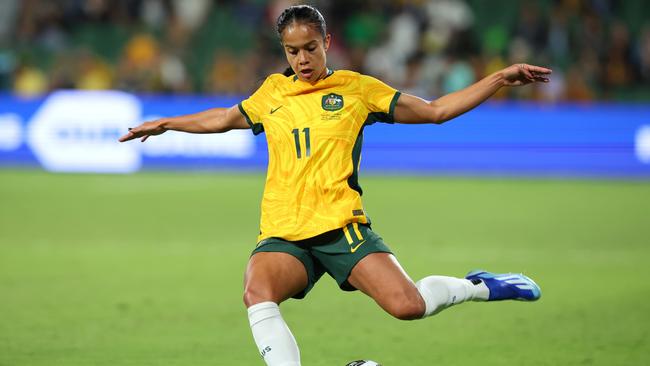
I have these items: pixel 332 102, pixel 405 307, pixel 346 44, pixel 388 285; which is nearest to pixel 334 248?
pixel 388 285

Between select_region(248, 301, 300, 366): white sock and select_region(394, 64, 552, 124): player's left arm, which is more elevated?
select_region(394, 64, 552, 124): player's left arm

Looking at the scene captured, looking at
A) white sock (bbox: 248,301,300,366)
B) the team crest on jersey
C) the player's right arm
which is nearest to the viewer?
white sock (bbox: 248,301,300,366)

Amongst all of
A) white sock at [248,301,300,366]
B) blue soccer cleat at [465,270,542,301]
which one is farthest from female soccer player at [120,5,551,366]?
blue soccer cleat at [465,270,542,301]

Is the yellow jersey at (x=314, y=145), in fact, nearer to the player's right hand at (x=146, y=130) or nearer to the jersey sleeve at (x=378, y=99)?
the jersey sleeve at (x=378, y=99)

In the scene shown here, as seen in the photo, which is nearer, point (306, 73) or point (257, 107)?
point (306, 73)

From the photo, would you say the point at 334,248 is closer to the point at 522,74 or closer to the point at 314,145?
the point at 314,145

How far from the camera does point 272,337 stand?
4.80 meters

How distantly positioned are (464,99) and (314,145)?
30.3 inches

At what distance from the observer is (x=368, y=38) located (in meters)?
20.0

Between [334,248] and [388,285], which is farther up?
[334,248]

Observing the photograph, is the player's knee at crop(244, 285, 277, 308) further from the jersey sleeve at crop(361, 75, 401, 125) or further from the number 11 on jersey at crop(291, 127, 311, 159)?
the jersey sleeve at crop(361, 75, 401, 125)

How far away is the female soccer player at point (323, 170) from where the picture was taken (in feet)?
16.8

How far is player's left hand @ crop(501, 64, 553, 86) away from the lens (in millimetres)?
5137

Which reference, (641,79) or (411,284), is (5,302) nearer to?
(411,284)
